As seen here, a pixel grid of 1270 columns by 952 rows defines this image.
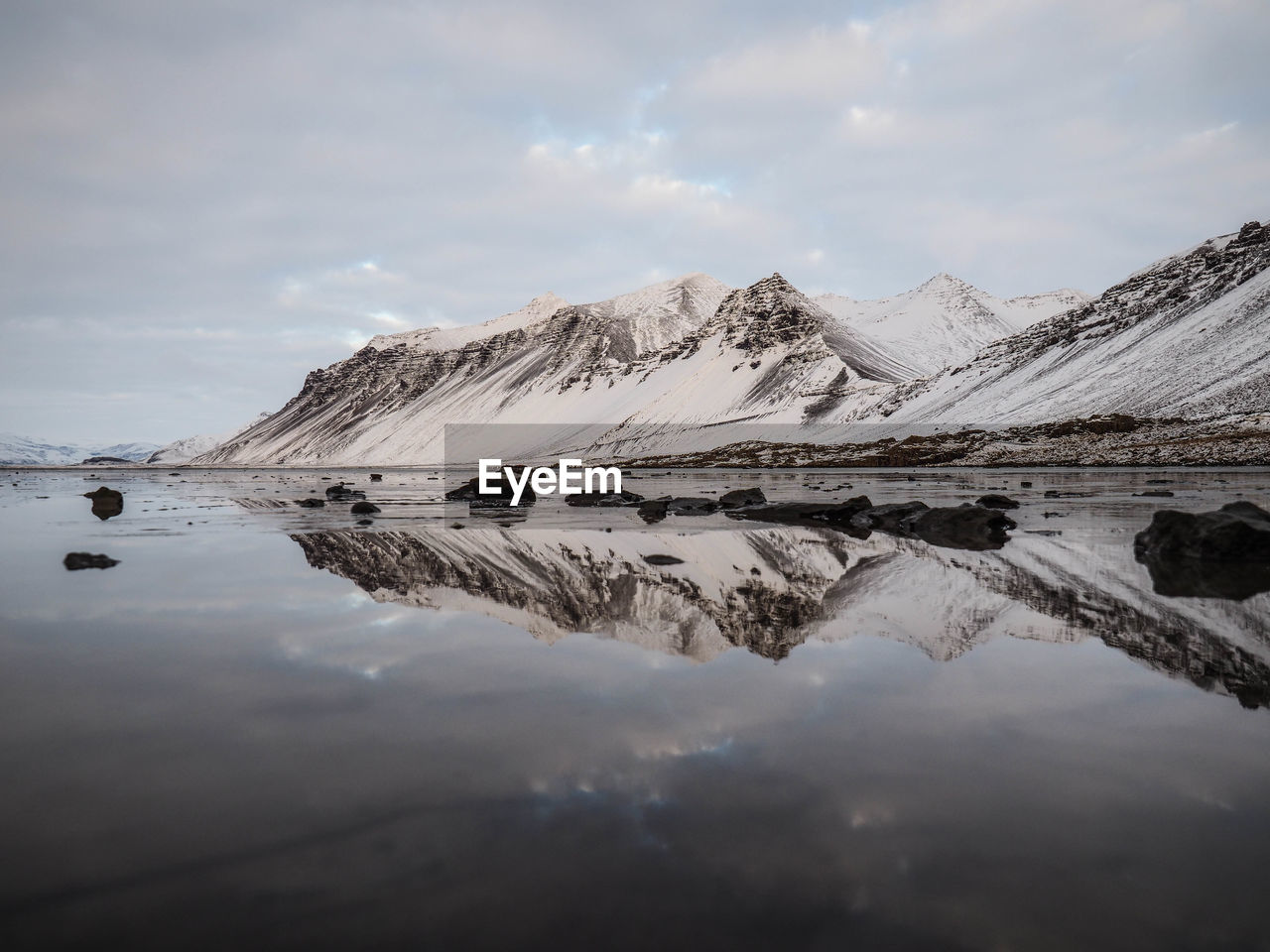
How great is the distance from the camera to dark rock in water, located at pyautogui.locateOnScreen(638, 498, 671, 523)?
2603 centimetres

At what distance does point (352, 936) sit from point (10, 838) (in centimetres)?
216

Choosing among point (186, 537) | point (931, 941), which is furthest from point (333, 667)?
point (186, 537)

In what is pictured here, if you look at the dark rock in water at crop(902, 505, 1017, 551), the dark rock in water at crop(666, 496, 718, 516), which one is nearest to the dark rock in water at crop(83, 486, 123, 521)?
the dark rock in water at crop(666, 496, 718, 516)

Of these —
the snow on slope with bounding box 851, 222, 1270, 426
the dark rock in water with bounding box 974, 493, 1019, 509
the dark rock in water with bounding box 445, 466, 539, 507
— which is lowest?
the dark rock in water with bounding box 445, 466, 539, 507

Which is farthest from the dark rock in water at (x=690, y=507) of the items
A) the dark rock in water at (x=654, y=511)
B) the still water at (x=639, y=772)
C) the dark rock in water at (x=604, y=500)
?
the still water at (x=639, y=772)

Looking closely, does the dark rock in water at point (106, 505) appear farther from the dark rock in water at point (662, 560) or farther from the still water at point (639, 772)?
the dark rock in water at point (662, 560)

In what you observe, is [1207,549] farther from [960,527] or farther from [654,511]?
[654,511]

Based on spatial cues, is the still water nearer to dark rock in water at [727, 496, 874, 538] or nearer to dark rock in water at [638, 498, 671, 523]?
dark rock in water at [727, 496, 874, 538]

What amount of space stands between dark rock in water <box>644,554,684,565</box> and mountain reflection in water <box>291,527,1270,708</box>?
0.38 feet

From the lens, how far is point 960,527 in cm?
1867

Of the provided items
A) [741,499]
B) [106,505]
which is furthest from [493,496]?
[106,505]

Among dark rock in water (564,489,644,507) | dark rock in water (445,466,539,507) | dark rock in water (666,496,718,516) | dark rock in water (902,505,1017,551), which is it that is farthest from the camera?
dark rock in water (445,466,539,507)

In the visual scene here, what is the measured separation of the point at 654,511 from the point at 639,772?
918 inches

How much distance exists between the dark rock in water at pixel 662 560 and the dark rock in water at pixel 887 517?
27.0ft
